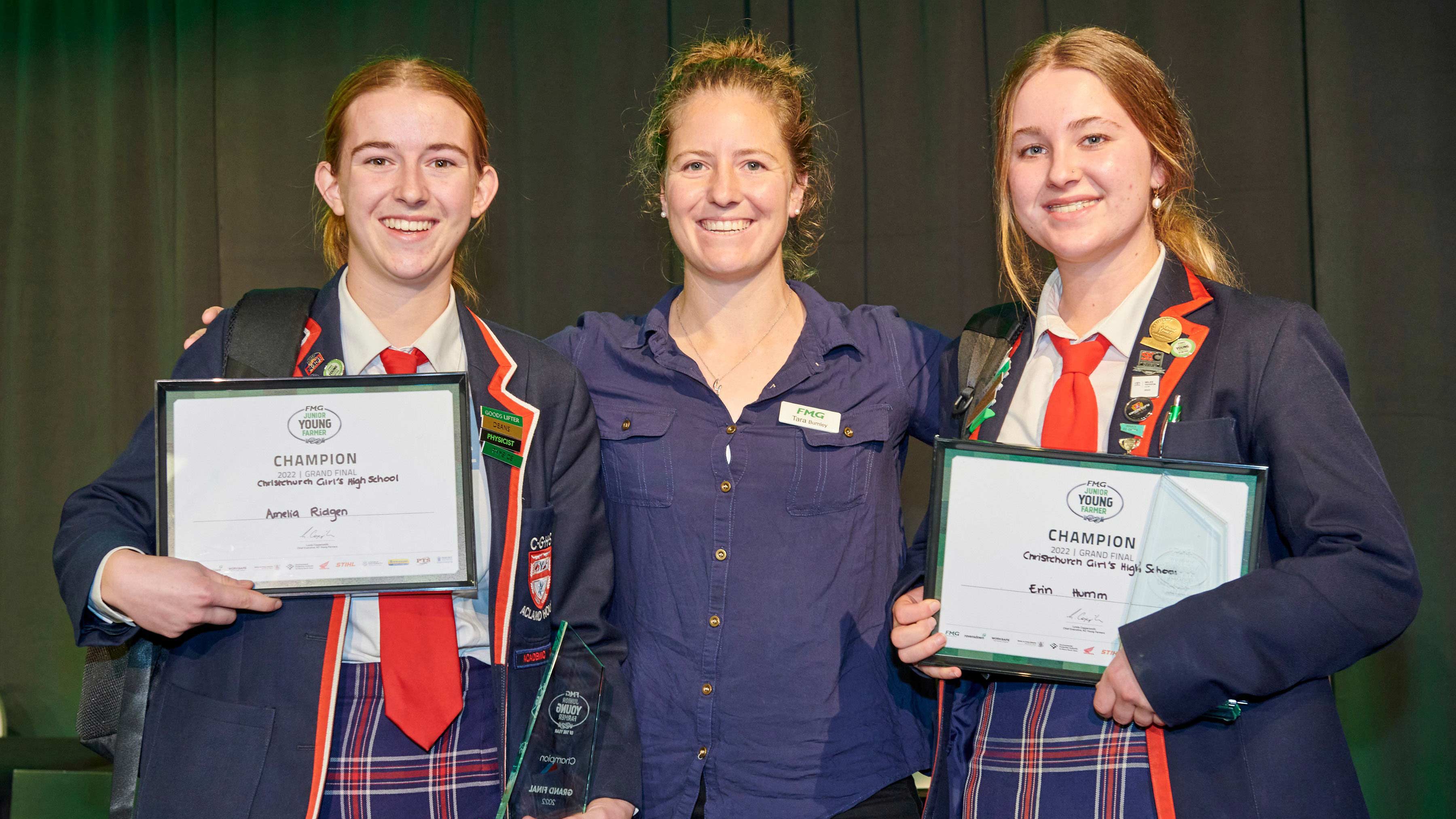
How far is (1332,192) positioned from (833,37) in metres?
1.71

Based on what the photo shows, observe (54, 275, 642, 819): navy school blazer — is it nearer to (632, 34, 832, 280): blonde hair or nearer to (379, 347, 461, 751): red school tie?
(379, 347, 461, 751): red school tie

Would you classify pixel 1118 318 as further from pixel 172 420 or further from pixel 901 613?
pixel 172 420

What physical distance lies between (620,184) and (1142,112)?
2.46m

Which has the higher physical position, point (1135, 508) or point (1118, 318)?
point (1118, 318)

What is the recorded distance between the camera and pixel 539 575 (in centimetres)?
189

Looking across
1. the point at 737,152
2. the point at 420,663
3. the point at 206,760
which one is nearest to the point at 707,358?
the point at 737,152

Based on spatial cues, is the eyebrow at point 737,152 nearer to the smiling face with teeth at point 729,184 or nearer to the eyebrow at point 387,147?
the smiling face with teeth at point 729,184

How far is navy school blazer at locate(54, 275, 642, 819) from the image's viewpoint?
1.65 metres

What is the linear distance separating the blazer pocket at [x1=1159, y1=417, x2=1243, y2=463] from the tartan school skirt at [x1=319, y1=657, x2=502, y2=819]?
1.17 meters

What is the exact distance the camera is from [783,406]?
2.17 m

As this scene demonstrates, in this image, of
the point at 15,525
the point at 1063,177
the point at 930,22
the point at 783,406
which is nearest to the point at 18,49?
the point at 15,525

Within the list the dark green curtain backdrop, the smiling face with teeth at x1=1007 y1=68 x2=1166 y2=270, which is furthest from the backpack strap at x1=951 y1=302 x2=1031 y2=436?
the dark green curtain backdrop

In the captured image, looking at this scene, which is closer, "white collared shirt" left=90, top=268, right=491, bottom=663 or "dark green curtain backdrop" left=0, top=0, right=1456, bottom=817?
"white collared shirt" left=90, top=268, right=491, bottom=663

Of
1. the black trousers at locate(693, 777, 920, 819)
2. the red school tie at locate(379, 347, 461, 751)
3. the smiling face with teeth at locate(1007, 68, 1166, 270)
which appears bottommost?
the black trousers at locate(693, 777, 920, 819)
